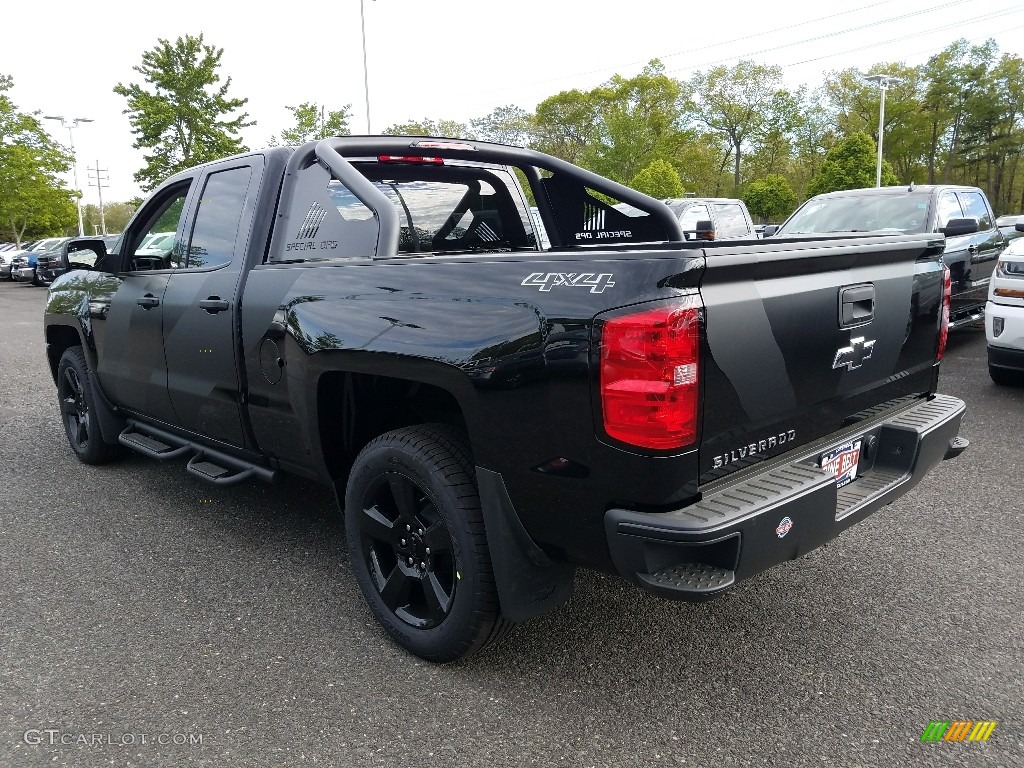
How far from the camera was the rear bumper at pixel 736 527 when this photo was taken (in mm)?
2059

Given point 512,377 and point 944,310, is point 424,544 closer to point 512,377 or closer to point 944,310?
point 512,377

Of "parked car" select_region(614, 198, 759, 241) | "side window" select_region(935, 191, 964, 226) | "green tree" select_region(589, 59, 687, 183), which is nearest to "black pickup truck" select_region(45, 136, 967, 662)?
"side window" select_region(935, 191, 964, 226)

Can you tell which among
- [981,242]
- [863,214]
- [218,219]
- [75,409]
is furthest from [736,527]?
[981,242]

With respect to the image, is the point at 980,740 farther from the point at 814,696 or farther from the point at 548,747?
the point at 548,747

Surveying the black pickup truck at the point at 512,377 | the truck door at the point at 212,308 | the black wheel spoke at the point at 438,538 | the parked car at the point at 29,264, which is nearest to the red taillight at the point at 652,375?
the black pickup truck at the point at 512,377

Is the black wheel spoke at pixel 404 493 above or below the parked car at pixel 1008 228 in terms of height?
below

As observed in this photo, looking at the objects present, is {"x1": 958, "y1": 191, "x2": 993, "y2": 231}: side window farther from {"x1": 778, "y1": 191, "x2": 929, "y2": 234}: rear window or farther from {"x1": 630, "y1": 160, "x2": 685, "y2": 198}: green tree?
{"x1": 630, "y1": 160, "x2": 685, "y2": 198}: green tree

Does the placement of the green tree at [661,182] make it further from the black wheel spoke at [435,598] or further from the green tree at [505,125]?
the black wheel spoke at [435,598]

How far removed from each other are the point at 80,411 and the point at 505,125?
62687 mm

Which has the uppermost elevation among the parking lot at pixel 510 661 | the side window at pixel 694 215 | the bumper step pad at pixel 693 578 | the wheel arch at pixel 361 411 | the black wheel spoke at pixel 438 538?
the side window at pixel 694 215

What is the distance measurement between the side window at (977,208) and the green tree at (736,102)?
5093 cm

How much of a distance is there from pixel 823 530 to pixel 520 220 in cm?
245

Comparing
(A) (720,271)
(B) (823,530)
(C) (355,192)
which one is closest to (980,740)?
(B) (823,530)

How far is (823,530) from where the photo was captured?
2.35m
